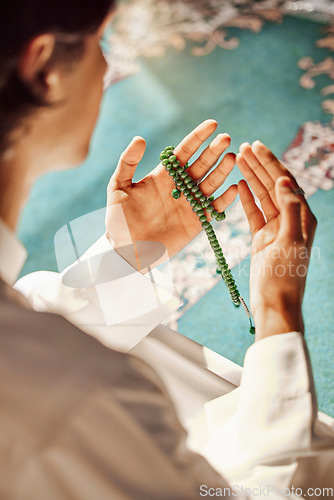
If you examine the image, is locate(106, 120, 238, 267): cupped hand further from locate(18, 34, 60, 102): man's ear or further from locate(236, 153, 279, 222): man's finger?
locate(18, 34, 60, 102): man's ear

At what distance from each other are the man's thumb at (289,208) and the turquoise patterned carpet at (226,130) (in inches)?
10.8

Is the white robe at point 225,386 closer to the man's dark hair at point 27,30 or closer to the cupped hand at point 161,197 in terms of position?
the cupped hand at point 161,197

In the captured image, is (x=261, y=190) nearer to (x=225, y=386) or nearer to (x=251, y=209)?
(x=251, y=209)

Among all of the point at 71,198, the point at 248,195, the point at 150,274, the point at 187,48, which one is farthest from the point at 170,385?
the point at 187,48

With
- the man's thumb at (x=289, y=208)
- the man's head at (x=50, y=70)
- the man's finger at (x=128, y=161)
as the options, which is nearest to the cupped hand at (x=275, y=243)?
the man's thumb at (x=289, y=208)

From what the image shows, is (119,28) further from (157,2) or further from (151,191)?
(151,191)

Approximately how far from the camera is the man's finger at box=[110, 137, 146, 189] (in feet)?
2.02

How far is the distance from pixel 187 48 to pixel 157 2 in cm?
43

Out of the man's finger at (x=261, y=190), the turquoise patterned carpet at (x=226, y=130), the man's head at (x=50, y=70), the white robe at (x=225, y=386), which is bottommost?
the turquoise patterned carpet at (x=226, y=130)

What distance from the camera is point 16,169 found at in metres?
0.38

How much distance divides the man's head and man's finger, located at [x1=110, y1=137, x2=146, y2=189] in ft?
0.71

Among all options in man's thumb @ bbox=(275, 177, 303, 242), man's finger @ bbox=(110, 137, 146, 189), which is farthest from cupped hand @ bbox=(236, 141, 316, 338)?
man's finger @ bbox=(110, 137, 146, 189)

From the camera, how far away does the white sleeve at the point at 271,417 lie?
0.44 metres

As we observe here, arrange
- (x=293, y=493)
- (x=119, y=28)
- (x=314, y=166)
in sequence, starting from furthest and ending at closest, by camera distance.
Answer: (x=119, y=28) < (x=314, y=166) < (x=293, y=493)
